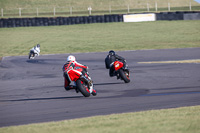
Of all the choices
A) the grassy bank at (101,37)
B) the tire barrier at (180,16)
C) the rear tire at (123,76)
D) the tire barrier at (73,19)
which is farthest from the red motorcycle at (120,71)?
the tire barrier at (180,16)

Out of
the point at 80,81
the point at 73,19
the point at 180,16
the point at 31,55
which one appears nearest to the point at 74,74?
the point at 80,81

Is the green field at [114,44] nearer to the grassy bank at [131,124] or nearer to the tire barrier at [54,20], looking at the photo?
the grassy bank at [131,124]

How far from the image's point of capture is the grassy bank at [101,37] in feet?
89.4

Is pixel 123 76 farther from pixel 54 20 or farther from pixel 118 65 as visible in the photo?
pixel 54 20

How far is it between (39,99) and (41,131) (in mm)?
4074

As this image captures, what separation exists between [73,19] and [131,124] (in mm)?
32087

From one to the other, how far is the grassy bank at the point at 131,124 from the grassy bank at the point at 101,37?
1815 cm

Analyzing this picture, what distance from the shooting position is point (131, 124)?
6.84 meters

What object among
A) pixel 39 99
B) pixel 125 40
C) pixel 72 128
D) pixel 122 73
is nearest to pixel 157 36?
pixel 125 40

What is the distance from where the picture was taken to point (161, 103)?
9.49 m

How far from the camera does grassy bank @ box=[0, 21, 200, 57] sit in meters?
27.3

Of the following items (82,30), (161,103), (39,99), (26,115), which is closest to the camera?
(26,115)

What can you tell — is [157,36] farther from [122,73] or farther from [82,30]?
[122,73]

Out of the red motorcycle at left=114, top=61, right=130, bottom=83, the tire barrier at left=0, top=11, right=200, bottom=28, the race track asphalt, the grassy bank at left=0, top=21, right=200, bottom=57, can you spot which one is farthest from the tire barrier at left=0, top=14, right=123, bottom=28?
the red motorcycle at left=114, top=61, right=130, bottom=83
